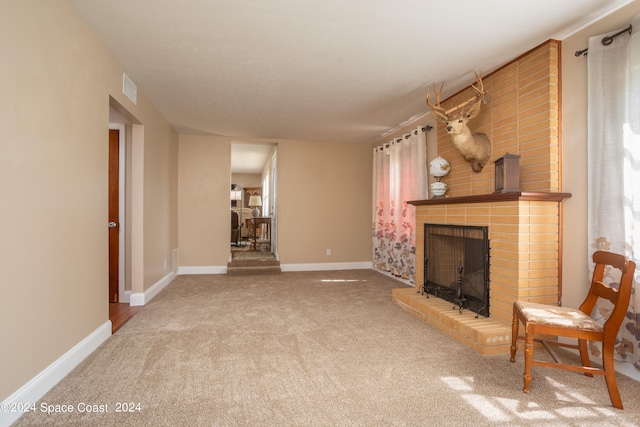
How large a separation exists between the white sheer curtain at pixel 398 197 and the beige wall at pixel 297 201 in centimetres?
55

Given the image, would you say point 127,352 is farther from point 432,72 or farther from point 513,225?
point 432,72

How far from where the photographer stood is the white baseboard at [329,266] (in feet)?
21.4

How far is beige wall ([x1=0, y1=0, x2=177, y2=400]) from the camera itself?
175 centimetres

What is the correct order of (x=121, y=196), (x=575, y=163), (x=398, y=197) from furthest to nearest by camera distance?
(x=398, y=197), (x=121, y=196), (x=575, y=163)

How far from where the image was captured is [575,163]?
2705 millimetres

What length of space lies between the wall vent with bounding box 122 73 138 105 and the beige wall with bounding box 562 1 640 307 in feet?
13.2

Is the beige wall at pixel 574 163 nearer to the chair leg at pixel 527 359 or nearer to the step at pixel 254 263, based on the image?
the chair leg at pixel 527 359

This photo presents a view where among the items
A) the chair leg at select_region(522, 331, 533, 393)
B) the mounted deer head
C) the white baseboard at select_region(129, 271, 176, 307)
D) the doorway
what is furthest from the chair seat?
the doorway

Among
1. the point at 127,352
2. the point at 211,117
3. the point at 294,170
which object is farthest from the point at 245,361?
the point at 294,170

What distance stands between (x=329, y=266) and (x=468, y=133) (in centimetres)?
403

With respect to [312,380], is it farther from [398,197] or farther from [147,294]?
[398,197]

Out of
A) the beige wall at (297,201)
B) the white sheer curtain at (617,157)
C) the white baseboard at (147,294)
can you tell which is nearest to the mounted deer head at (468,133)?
the white sheer curtain at (617,157)

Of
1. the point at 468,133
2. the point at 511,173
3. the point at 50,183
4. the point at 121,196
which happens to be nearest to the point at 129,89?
the point at 121,196

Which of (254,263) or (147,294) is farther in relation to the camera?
(254,263)
